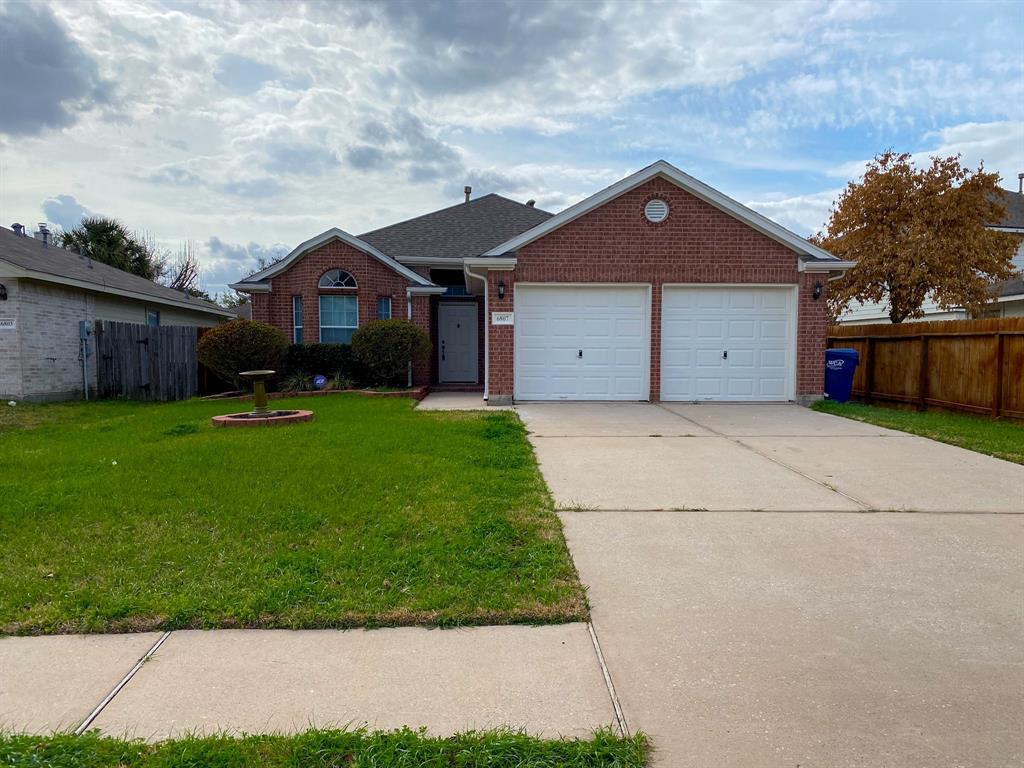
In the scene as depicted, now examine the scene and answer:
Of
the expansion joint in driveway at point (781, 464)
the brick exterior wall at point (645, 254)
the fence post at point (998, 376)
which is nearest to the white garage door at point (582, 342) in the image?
the brick exterior wall at point (645, 254)

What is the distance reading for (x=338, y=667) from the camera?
9.37 ft

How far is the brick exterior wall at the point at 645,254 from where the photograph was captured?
12367 millimetres

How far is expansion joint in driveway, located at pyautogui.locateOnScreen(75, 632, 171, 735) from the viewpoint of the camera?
2.44m

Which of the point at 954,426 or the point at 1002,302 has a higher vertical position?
the point at 1002,302

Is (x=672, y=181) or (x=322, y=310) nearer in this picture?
(x=672, y=181)

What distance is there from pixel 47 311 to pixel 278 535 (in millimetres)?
13226

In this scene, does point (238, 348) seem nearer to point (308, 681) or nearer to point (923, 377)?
point (308, 681)

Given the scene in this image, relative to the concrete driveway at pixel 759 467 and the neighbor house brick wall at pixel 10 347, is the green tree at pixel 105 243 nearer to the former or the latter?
the neighbor house brick wall at pixel 10 347

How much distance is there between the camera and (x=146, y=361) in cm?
1516

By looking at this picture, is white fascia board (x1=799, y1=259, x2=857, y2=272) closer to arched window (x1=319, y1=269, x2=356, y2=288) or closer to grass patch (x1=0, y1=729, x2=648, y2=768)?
arched window (x1=319, y1=269, x2=356, y2=288)

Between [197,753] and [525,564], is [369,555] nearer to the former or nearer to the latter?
[525,564]

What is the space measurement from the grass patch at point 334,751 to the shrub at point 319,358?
43.9 feet

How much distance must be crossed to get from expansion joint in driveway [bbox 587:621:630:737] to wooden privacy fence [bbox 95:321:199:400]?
1457cm

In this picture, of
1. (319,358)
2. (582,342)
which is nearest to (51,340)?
(319,358)
